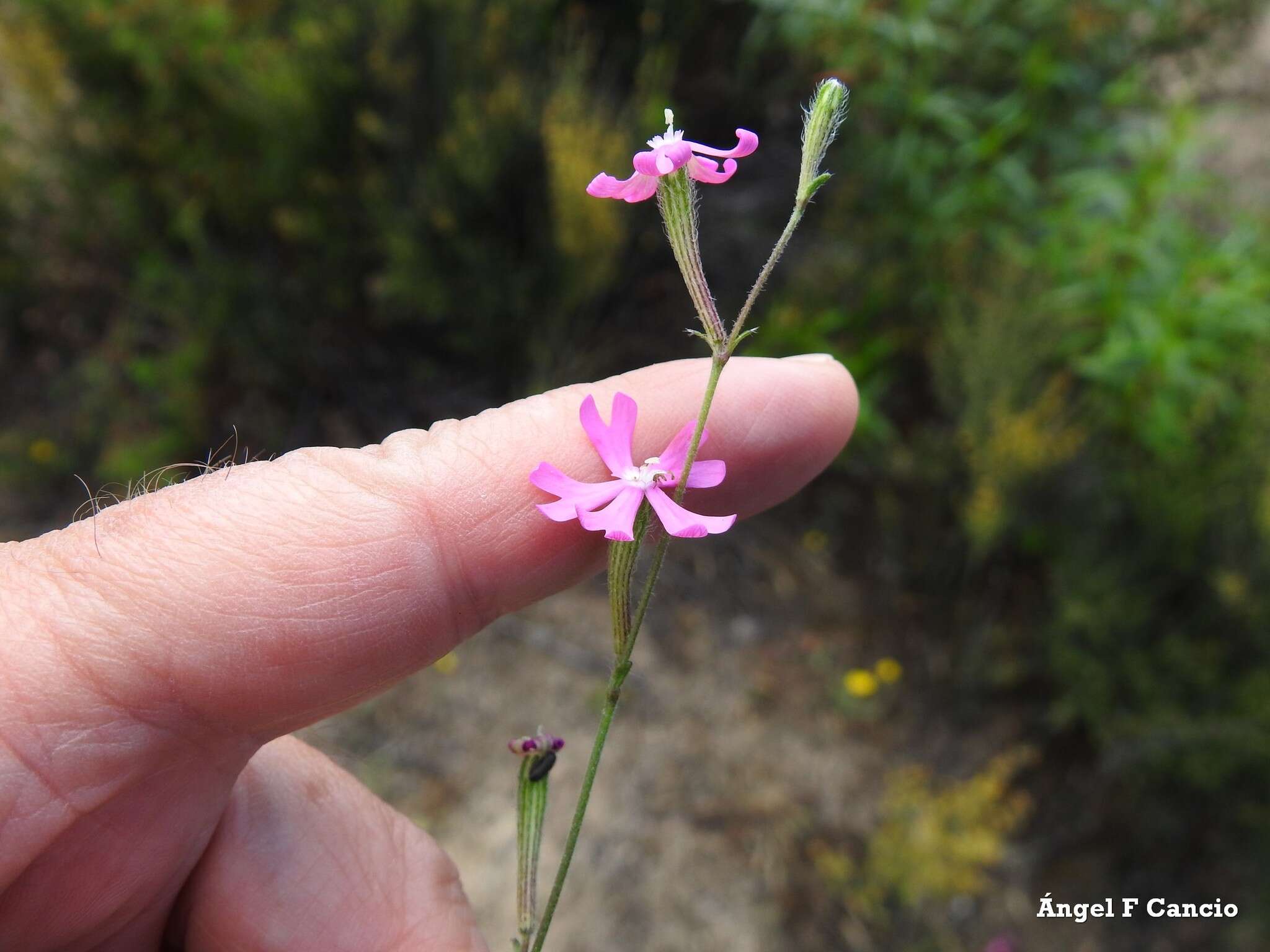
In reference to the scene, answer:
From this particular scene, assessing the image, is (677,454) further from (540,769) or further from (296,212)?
(296,212)

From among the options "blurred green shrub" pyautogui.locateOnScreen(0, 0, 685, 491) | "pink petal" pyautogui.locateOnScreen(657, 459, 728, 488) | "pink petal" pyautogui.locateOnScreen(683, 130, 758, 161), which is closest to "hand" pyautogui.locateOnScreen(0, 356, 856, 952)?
"pink petal" pyautogui.locateOnScreen(657, 459, 728, 488)

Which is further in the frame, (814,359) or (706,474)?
(814,359)

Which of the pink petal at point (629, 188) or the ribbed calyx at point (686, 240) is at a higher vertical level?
the pink petal at point (629, 188)

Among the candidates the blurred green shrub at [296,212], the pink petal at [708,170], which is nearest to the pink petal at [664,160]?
the pink petal at [708,170]

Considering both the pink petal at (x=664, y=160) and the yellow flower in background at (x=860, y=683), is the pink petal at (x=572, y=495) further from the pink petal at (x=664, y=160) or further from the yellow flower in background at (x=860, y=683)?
the yellow flower in background at (x=860, y=683)

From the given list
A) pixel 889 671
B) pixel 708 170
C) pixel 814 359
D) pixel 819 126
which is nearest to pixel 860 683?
pixel 889 671

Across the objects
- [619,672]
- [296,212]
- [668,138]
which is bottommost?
[619,672]
